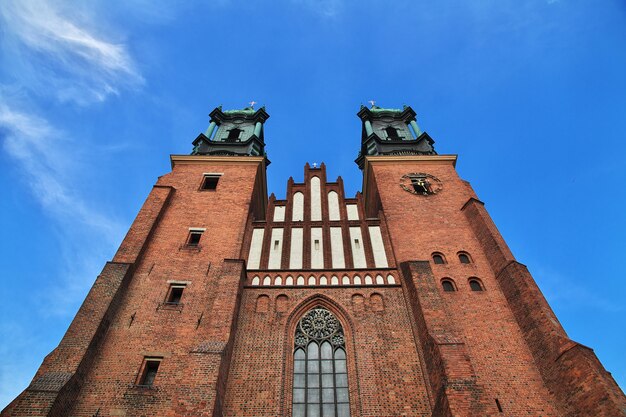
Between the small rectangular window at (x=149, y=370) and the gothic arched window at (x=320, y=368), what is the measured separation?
415 centimetres

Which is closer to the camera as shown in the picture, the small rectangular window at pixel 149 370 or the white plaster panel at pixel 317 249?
the small rectangular window at pixel 149 370

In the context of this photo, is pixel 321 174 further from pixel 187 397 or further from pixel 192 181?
pixel 187 397

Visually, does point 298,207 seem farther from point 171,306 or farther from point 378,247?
point 171,306

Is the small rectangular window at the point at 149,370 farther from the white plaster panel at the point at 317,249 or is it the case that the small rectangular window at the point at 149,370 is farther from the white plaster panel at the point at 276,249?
the white plaster panel at the point at 317,249

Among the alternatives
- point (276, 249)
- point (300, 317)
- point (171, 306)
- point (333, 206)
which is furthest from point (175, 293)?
point (333, 206)

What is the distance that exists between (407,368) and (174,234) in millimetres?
10583

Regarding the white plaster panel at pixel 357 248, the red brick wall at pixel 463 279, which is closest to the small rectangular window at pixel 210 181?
the white plaster panel at pixel 357 248

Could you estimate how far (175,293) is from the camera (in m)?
14.5

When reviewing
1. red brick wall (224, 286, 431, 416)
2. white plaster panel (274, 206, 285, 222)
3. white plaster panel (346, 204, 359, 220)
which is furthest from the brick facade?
white plaster panel (346, 204, 359, 220)

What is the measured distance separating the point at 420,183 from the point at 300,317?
33.1 ft

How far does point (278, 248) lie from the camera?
16.8 meters

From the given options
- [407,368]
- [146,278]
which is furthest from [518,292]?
[146,278]

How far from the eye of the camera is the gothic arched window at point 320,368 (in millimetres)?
11445

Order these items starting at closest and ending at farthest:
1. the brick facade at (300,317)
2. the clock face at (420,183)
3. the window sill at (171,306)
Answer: the brick facade at (300,317) < the window sill at (171,306) < the clock face at (420,183)
